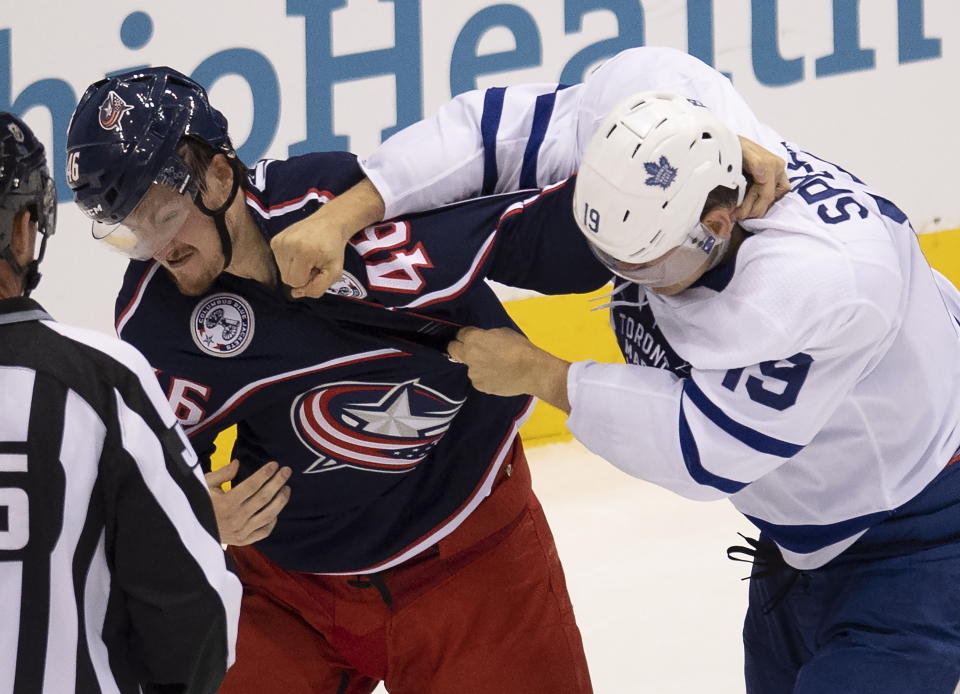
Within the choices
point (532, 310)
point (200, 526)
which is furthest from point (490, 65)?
point (200, 526)

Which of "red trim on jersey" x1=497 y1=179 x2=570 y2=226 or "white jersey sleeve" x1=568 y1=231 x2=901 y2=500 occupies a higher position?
"red trim on jersey" x1=497 y1=179 x2=570 y2=226

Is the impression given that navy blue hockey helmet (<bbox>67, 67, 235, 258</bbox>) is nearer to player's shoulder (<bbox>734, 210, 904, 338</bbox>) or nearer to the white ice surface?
player's shoulder (<bbox>734, 210, 904, 338</bbox>)

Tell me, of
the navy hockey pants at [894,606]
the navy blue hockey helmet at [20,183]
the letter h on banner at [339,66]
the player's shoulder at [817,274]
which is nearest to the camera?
the navy blue hockey helmet at [20,183]

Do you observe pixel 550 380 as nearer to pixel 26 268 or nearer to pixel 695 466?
pixel 695 466

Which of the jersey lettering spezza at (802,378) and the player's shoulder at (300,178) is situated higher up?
the player's shoulder at (300,178)

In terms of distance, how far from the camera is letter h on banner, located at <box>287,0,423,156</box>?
3865 millimetres

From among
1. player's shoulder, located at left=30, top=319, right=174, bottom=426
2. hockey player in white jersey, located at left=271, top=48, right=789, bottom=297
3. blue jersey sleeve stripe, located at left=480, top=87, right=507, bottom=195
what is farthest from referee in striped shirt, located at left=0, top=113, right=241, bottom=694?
blue jersey sleeve stripe, located at left=480, top=87, right=507, bottom=195

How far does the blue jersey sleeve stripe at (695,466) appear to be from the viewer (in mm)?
1780

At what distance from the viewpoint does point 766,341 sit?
169cm

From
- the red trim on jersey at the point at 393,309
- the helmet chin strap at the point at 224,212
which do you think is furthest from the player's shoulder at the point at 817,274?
the helmet chin strap at the point at 224,212

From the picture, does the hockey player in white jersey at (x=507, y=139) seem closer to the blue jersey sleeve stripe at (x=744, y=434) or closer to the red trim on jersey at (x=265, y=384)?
the red trim on jersey at (x=265, y=384)

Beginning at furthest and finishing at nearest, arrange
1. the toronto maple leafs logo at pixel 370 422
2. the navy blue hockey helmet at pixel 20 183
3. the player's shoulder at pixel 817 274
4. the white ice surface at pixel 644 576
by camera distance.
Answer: the white ice surface at pixel 644 576, the toronto maple leafs logo at pixel 370 422, the player's shoulder at pixel 817 274, the navy blue hockey helmet at pixel 20 183

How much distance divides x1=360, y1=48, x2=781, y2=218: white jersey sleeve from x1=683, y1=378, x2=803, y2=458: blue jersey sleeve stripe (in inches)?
16.2

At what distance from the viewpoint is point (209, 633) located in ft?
4.79
